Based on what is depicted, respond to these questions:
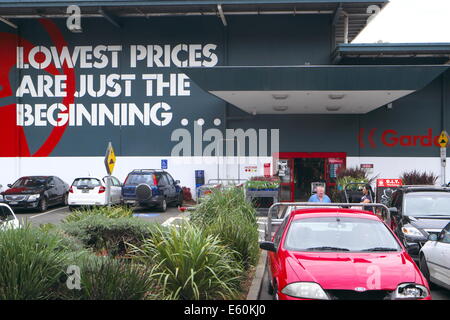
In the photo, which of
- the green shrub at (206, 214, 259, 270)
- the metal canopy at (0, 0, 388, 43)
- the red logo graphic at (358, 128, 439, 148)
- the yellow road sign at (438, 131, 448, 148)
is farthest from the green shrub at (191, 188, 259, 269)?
the red logo graphic at (358, 128, 439, 148)

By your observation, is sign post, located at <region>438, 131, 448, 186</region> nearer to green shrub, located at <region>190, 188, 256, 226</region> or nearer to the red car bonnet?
green shrub, located at <region>190, 188, 256, 226</region>

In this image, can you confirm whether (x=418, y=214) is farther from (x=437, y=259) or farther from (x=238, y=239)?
(x=238, y=239)

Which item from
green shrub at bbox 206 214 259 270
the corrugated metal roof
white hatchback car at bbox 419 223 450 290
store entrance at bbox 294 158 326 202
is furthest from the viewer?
store entrance at bbox 294 158 326 202

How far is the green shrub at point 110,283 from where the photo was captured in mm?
6398

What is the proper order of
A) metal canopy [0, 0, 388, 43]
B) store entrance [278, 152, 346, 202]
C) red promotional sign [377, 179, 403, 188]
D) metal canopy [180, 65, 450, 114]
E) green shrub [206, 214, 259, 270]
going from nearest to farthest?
green shrub [206, 214, 259, 270] < red promotional sign [377, 179, 403, 188] < metal canopy [180, 65, 450, 114] < metal canopy [0, 0, 388, 43] < store entrance [278, 152, 346, 202]

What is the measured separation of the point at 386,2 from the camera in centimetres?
2491

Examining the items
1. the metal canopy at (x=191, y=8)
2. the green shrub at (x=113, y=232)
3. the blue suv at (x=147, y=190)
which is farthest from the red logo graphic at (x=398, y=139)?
the green shrub at (x=113, y=232)

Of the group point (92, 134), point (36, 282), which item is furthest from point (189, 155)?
point (36, 282)

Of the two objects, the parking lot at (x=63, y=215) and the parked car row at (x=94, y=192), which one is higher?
the parked car row at (x=94, y=192)

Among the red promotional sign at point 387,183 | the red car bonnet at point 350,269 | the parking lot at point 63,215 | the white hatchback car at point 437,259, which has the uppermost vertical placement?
the red promotional sign at point 387,183

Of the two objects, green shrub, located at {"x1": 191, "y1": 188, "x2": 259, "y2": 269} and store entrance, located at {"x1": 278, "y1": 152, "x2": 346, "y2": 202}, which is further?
store entrance, located at {"x1": 278, "y1": 152, "x2": 346, "y2": 202}

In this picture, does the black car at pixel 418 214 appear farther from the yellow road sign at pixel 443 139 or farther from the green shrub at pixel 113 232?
the yellow road sign at pixel 443 139

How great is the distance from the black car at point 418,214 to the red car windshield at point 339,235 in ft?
11.2

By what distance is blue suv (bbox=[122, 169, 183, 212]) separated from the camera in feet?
73.7
